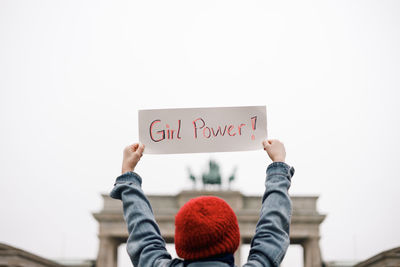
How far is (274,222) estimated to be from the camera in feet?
7.69

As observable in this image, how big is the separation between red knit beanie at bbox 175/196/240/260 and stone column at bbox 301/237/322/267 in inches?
1350

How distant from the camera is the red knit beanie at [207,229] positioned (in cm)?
213

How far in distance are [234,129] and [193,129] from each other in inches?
9.7

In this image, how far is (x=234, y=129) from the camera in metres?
3.16

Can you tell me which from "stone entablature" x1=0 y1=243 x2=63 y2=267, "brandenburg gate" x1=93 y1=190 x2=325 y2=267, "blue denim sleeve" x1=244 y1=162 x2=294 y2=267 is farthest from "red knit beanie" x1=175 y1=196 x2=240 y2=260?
"brandenburg gate" x1=93 y1=190 x2=325 y2=267

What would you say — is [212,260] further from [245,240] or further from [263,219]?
[245,240]

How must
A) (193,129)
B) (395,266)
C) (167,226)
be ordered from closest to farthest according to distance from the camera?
(193,129) < (395,266) < (167,226)

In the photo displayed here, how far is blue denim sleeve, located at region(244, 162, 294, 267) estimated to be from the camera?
7.41ft

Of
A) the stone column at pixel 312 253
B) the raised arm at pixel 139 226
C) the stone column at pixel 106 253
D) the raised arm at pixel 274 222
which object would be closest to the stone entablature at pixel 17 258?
the stone column at pixel 106 253

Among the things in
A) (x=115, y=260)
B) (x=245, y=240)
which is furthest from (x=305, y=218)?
(x=115, y=260)

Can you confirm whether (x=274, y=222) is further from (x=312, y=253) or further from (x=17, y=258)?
(x=312, y=253)

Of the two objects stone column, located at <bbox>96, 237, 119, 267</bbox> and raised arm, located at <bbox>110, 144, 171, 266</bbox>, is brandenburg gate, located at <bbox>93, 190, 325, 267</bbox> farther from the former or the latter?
raised arm, located at <bbox>110, 144, 171, 266</bbox>

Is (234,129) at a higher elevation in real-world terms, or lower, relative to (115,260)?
lower

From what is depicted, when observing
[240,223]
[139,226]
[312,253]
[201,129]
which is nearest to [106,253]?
[240,223]
